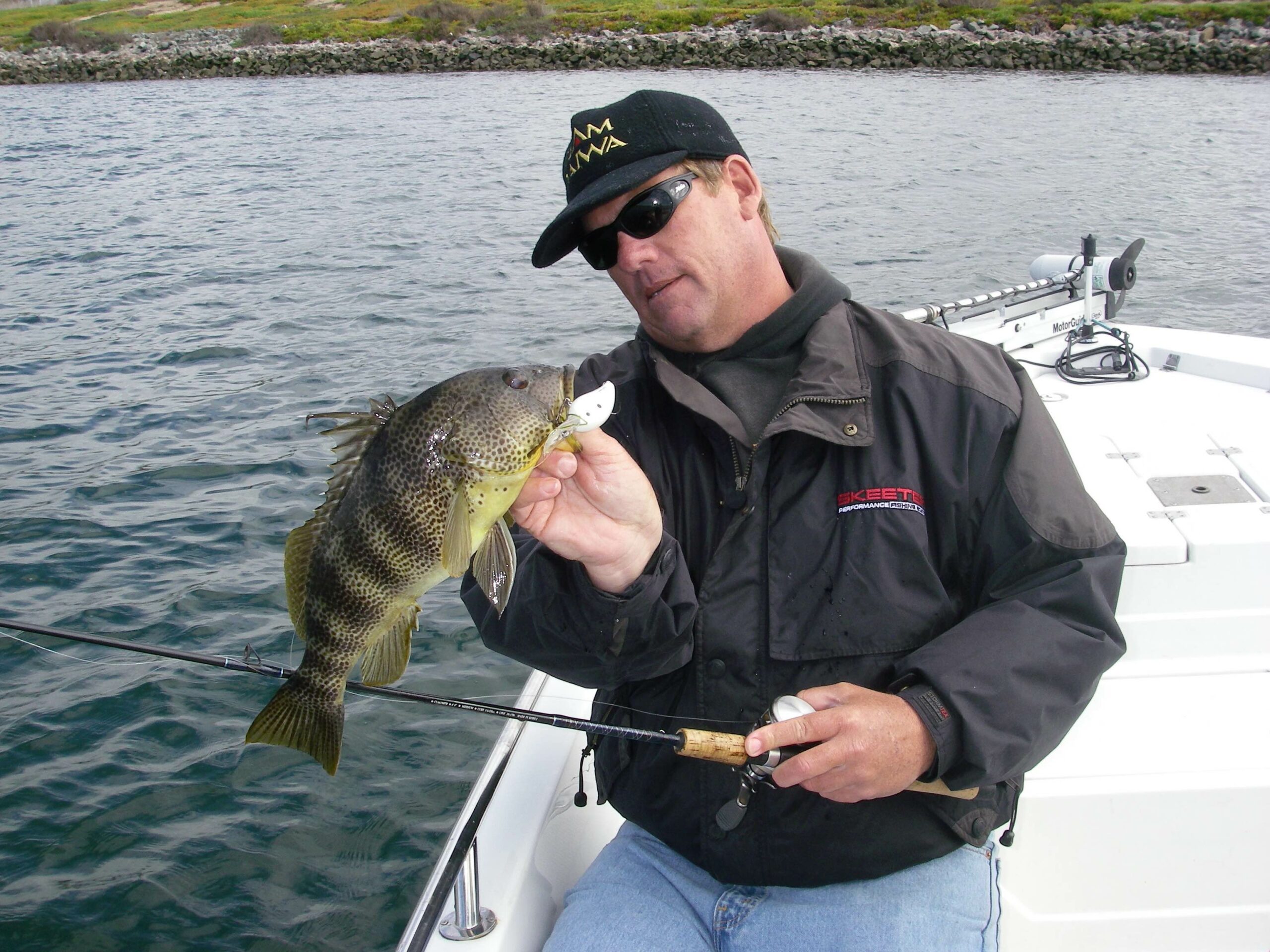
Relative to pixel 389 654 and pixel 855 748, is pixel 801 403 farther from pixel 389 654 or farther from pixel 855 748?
pixel 389 654

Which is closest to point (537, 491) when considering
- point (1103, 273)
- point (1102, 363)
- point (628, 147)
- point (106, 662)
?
point (628, 147)

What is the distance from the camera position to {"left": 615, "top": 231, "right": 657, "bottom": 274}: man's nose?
8.51ft

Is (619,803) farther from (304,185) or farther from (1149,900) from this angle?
(304,185)

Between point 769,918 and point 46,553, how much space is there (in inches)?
227

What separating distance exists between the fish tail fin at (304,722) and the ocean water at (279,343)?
1924mm

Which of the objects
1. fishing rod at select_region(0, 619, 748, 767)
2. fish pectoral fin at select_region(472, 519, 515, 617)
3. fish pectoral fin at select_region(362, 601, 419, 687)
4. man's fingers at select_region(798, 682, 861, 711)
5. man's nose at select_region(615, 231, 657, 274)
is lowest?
fishing rod at select_region(0, 619, 748, 767)

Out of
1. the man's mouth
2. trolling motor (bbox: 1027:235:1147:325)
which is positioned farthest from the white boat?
trolling motor (bbox: 1027:235:1147:325)

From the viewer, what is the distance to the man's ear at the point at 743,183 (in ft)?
8.94

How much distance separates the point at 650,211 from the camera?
2.55 m

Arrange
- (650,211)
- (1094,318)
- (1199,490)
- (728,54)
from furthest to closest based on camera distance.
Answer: (728,54) → (1094,318) → (1199,490) → (650,211)

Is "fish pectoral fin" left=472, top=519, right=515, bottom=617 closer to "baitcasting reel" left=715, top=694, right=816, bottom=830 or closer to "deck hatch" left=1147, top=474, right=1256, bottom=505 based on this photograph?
"baitcasting reel" left=715, top=694, right=816, bottom=830

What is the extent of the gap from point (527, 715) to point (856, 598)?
83 cm

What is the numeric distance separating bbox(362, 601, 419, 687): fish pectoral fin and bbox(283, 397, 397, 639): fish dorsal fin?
17 cm

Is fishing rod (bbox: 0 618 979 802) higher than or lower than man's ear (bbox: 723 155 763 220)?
lower
